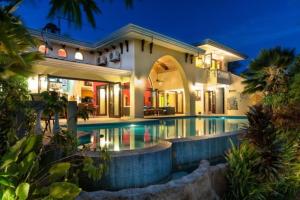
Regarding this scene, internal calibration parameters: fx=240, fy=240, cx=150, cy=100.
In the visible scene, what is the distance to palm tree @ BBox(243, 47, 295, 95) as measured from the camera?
836 cm

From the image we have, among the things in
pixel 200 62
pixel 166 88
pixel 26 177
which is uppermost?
pixel 200 62

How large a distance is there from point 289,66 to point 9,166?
364 inches

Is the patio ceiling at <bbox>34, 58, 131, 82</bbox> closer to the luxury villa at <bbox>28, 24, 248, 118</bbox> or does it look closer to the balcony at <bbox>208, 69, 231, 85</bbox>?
the luxury villa at <bbox>28, 24, 248, 118</bbox>

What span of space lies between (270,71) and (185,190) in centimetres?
653

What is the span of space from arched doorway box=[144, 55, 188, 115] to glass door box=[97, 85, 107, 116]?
3923 mm

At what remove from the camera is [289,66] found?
28.7 feet

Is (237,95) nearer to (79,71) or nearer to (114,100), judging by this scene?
(114,100)

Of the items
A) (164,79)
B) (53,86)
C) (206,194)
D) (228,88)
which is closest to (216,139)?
(206,194)

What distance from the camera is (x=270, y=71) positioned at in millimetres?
8641

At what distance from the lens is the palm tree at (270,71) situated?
836 centimetres

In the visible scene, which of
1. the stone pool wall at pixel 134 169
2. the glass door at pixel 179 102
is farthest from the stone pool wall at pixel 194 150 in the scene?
the glass door at pixel 179 102

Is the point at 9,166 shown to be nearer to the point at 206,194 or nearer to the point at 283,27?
the point at 206,194

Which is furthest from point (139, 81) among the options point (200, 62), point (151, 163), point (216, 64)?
point (151, 163)

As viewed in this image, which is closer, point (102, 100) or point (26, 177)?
point (26, 177)
